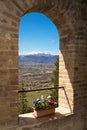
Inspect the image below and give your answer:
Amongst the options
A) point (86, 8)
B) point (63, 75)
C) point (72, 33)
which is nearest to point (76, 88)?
point (63, 75)

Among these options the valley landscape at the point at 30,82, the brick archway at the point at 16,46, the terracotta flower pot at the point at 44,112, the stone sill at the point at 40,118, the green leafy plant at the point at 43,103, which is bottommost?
the valley landscape at the point at 30,82

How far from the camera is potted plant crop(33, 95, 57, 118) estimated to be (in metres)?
3.74

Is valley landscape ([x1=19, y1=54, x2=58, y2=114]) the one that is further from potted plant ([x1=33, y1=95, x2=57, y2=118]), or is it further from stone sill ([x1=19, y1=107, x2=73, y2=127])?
stone sill ([x1=19, y1=107, x2=73, y2=127])

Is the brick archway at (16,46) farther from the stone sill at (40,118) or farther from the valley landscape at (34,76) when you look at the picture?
the valley landscape at (34,76)

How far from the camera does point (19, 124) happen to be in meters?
3.34

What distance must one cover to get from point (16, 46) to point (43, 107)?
4.10 feet

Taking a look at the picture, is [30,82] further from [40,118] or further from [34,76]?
[40,118]

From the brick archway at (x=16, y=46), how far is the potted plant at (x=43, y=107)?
0.44 metres

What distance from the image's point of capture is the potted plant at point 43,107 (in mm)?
3736

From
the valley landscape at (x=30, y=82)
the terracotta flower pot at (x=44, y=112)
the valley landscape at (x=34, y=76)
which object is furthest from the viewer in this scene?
the valley landscape at (x=34, y=76)

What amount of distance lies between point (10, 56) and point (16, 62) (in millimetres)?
144

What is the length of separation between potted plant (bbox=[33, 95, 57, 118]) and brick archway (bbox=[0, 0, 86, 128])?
1.44 ft

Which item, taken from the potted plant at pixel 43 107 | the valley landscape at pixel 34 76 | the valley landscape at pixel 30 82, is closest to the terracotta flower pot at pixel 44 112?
the potted plant at pixel 43 107

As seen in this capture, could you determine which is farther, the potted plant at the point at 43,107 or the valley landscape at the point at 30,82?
the valley landscape at the point at 30,82
